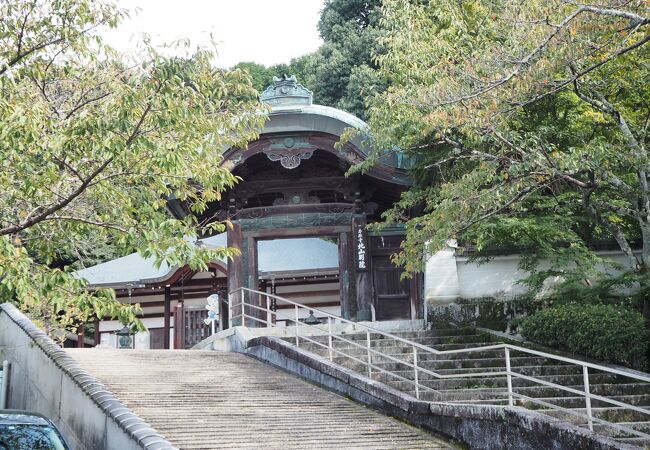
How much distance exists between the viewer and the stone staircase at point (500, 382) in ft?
28.5

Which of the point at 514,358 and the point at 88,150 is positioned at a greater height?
the point at 88,150

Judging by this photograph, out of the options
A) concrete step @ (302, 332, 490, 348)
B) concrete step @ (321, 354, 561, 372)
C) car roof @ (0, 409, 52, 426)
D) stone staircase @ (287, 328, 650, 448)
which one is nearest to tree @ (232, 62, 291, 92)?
concrete step @ (302, 332, 490, 348)

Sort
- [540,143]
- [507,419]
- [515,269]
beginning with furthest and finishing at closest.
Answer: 1. [515,269]
2. [540,143]
3. [507,419]

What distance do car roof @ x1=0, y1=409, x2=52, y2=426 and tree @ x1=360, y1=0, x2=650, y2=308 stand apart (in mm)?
5965

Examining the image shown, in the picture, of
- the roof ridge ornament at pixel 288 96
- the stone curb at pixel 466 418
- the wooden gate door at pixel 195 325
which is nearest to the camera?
the stone curb at pixel 466 418

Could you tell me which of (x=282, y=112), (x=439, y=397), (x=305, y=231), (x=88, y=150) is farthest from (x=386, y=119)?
(x=88, y=150)

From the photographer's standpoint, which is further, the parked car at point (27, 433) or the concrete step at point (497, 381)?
the concrete step at point (497, 381)

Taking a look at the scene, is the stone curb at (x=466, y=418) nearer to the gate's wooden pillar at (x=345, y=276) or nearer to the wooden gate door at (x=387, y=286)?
the gate's wooden pillar at (x=345, y=276)

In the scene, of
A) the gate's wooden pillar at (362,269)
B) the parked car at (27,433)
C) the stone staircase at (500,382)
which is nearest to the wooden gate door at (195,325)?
the gate's wooden pillar at (362,269)

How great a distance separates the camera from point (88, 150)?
26.0 feet

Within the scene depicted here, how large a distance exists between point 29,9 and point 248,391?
18.8 ft

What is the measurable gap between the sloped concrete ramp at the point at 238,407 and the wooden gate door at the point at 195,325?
11.8 meters

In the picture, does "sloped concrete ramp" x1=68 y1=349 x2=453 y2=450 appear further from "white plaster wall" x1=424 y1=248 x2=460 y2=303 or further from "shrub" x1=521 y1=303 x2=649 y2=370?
"white plaster wall" x1=424 y1=248 x2=460 y2=303

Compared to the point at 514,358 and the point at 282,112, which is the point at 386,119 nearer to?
the point at 282,112
